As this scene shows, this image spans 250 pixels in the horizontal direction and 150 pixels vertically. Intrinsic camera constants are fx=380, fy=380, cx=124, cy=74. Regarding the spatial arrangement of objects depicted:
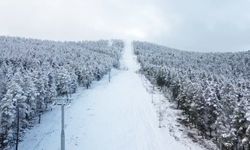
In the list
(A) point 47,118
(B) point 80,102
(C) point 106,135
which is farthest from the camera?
(B) point 80,102

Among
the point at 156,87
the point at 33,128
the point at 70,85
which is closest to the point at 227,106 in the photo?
the point at 33,128

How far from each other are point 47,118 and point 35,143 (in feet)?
50.5

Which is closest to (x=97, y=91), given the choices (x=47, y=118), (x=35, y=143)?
(x=47, y=118)

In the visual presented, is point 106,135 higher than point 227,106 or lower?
lower

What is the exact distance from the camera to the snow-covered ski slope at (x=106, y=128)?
2133 inches

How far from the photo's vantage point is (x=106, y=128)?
63.3 meters

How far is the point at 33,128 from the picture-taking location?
213 ft

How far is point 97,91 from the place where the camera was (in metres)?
106

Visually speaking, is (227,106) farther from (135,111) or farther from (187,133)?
(135,111)

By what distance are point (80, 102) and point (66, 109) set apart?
8409mm

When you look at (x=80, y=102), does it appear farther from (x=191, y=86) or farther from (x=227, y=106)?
(x=227, y=106)

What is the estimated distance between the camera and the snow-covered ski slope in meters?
54.2

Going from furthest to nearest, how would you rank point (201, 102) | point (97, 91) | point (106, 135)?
1. point (97, 91)
2. point (201, 102)
3. point (106, 135)

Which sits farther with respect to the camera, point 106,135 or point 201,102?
point 201,102
